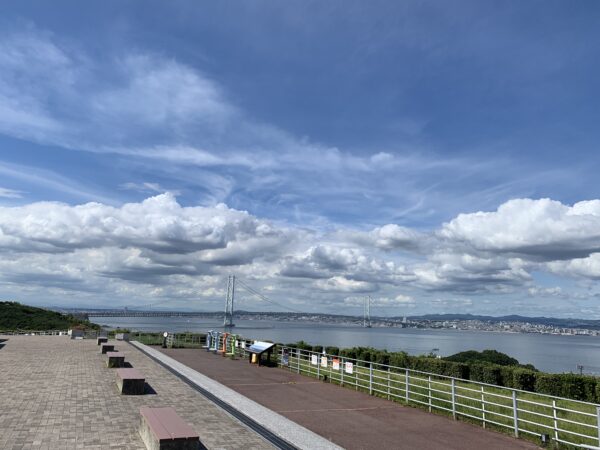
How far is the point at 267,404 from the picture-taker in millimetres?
11461

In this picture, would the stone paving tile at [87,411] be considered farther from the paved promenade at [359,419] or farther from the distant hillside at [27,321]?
the distant hillside at [27,321]

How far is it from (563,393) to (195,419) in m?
14.8

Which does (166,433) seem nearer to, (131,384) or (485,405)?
(131,384)

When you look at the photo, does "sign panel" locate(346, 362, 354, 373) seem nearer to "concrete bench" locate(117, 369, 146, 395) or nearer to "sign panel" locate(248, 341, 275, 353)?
"concrete bench" locate(117, 369, 146, 395)

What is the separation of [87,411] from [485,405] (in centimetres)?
1064

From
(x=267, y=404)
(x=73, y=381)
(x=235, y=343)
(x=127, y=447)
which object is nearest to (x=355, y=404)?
(x=267, y=404)

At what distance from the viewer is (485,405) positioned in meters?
14.5

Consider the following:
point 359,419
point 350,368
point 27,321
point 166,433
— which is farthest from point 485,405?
point 27,321

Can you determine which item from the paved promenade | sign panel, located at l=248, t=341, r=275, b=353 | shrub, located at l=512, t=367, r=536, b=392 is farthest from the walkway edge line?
shrub, located at l=512, t=367, r=536, b=392

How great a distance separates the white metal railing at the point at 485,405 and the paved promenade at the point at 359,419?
0.36m

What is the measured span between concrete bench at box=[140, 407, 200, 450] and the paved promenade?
2619mm

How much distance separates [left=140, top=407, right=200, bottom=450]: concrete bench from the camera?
256 inches

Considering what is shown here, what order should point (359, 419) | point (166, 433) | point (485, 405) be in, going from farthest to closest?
point (485, 405) < point (359, 419) < point (166, 433)

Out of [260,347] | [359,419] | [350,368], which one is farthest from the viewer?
[260,347]
